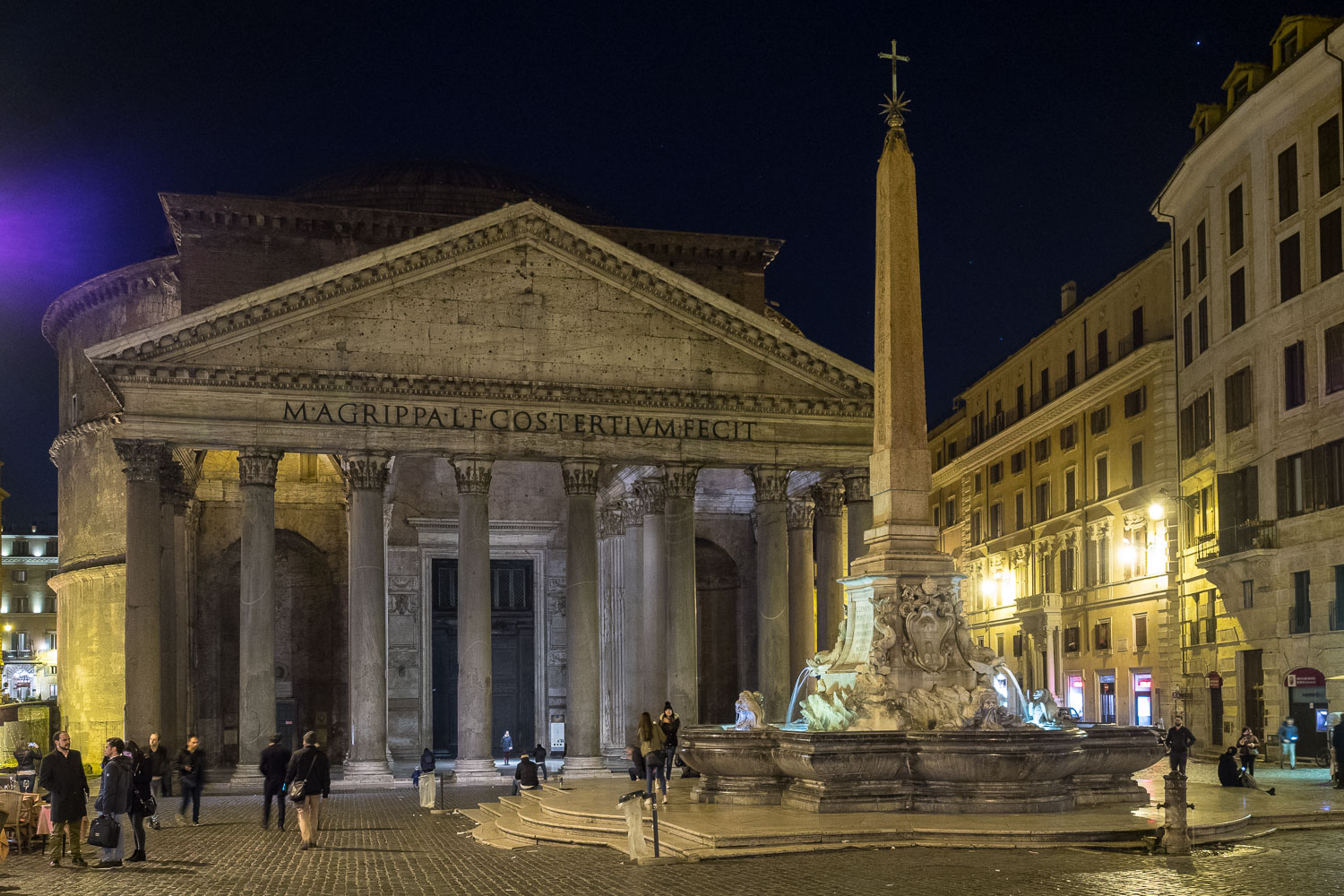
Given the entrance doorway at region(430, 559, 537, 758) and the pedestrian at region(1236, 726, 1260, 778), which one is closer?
the pedestrian at region(1236, 726, 1260, 778)

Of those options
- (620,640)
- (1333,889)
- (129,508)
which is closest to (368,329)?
(129,508)

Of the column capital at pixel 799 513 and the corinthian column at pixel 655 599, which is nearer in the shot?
the corinthian column at pixel 655 599

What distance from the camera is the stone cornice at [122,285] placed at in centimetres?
4212

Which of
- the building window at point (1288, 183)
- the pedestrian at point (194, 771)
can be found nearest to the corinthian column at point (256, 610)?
the pedestrian at point (194, 771)

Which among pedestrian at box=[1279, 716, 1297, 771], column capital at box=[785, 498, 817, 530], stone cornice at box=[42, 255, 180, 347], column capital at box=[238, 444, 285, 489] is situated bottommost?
pedestrian at box=[1279, 716, 1297, 771]

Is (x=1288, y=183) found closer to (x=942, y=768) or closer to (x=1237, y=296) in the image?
(x=1237, y=296)

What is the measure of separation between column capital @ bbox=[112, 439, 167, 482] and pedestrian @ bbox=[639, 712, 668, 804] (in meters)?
12.1

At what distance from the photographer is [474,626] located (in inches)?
1192

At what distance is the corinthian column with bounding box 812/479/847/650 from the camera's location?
3334 cm

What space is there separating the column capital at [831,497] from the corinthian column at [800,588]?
116 cm

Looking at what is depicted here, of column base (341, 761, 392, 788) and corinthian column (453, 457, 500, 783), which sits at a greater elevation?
corinthian column (453, 457, 500, 783)

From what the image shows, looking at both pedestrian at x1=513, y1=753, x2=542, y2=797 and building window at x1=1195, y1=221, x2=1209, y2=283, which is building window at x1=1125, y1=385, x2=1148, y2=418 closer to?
building window at x1=1195, y1=221, x2=1209, y2=283

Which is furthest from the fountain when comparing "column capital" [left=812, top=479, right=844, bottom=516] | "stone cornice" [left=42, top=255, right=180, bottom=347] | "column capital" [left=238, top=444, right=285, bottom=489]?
"stone cornice" [left=42, top=255, right=180, bottom=347]

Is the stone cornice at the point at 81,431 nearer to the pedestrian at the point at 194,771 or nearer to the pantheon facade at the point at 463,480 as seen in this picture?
the pantheon facade at the point at 463,480
